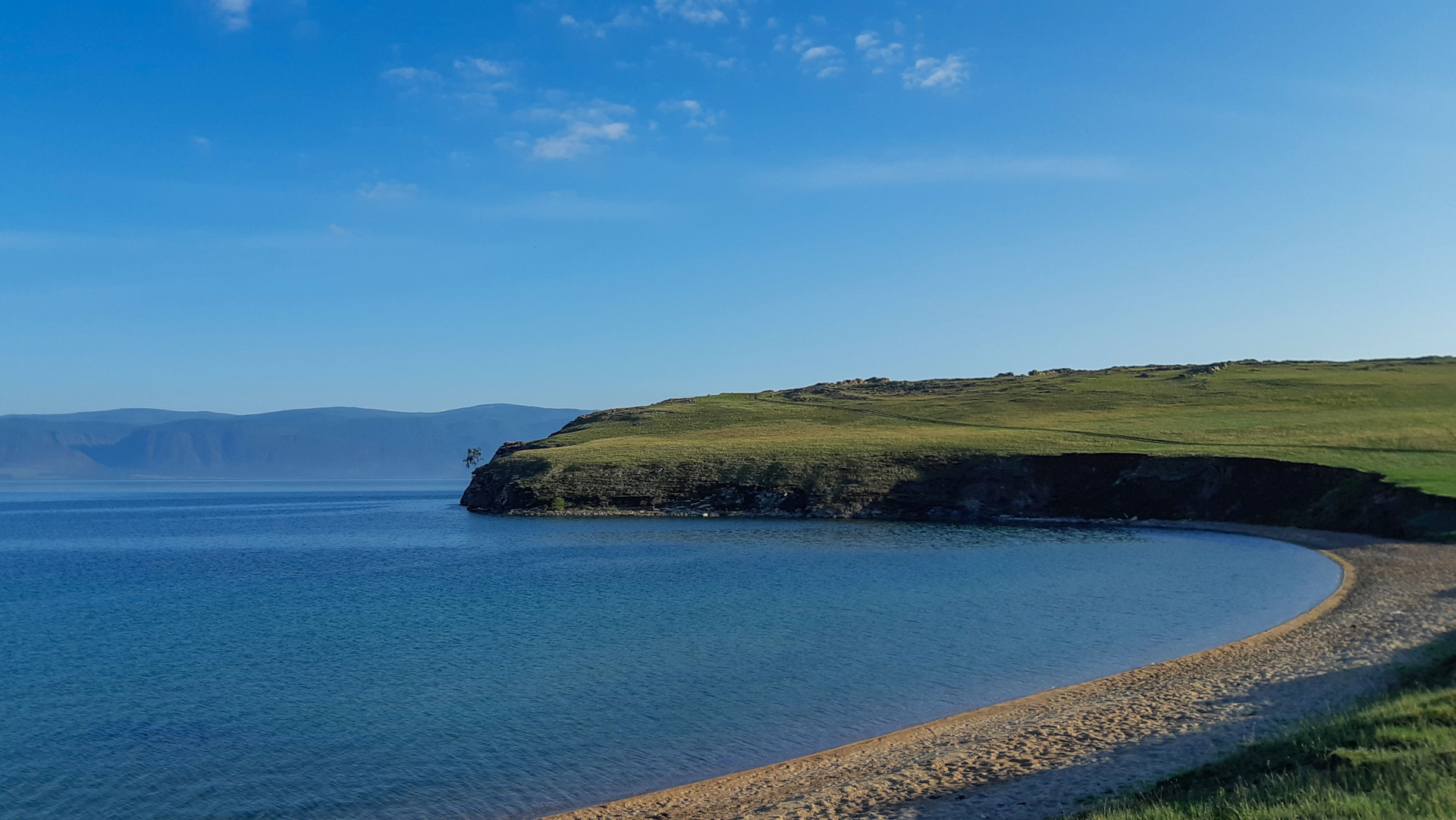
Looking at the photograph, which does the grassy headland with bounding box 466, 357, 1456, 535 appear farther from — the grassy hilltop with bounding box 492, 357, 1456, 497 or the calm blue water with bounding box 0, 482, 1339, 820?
the calm blue water with bounding box 0, 482, 1339, 820

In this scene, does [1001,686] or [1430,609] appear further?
[1430,609]

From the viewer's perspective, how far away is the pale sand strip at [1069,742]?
1557cm

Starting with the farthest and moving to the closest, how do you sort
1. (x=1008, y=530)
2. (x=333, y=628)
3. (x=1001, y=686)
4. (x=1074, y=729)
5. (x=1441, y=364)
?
(x=1441, y=364), (x=1008, y=530), (x=333, y=628), (x=1001, y=686), (x=1074, y=729)

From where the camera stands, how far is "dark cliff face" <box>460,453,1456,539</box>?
2210 inches

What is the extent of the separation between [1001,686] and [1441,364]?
5285 inches

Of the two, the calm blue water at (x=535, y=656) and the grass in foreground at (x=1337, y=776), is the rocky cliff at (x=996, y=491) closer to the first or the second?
the calm blue water at (x=535, y=656)

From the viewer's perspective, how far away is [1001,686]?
24.3 meters

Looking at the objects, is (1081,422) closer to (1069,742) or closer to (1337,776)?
(1069,742)

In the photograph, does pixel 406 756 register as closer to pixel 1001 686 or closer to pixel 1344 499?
pixel 1001 686

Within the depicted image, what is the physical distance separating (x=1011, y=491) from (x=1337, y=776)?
68256mm

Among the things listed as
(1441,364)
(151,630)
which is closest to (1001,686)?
(151,630)

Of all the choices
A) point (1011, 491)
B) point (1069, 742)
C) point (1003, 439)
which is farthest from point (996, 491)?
point (1069, 742)

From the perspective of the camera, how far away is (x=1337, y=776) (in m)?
11.6

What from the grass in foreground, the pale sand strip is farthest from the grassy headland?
the grass in foreground
